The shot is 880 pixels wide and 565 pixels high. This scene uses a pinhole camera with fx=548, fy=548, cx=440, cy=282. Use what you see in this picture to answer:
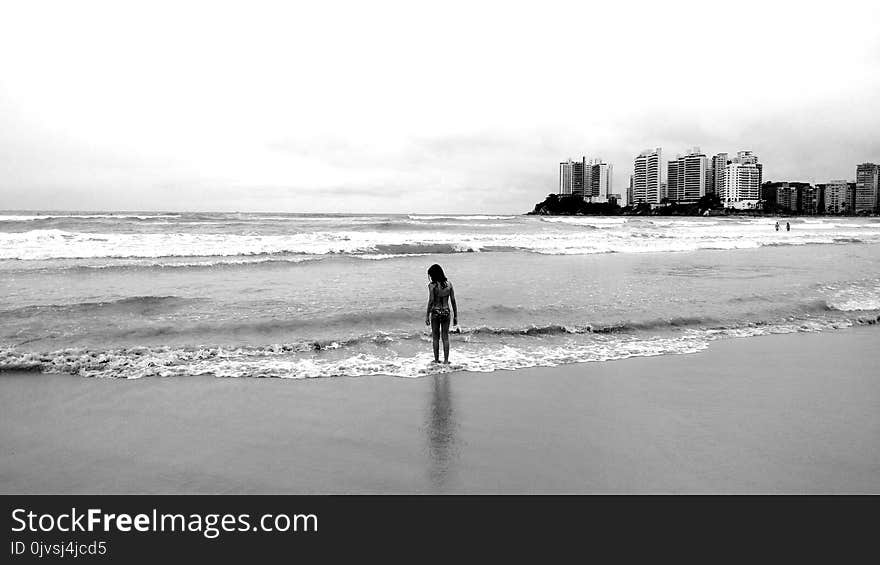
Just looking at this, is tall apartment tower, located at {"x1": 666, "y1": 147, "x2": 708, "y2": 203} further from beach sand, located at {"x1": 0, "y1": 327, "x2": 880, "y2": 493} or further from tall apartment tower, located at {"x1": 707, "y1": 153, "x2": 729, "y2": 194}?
beach sand, located at {"x1": 0, "y1": 327, "x2": 880, "y2": 493}

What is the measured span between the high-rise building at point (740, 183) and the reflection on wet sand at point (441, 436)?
16390 centimetres

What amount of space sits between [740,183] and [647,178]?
33529 mm

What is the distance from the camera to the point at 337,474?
441 cm

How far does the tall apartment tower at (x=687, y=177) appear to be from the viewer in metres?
170

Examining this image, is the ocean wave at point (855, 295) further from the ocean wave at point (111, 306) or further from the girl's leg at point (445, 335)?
the ocean wave at point (111, 306)

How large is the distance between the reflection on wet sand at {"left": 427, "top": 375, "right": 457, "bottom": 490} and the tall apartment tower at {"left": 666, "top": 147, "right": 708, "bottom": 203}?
586 feet

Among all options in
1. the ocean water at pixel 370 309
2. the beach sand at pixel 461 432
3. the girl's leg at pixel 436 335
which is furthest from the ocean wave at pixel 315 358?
the beach sand at pixel 461 432

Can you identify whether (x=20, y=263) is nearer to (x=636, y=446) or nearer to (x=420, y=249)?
(x=420, y=249)

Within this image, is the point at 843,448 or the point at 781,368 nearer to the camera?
the point at 843,448

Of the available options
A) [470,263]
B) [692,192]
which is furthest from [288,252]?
[692,192]

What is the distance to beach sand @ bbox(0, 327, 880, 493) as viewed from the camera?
4316mm
